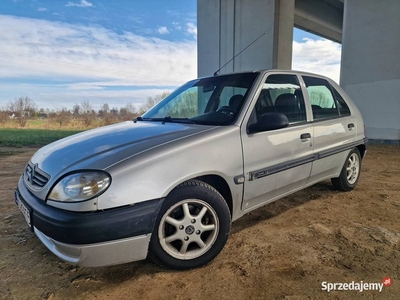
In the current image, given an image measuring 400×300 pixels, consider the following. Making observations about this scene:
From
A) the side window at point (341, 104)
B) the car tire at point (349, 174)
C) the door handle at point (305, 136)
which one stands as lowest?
the car tire at point (349, 174)

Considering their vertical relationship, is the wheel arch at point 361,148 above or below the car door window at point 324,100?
below

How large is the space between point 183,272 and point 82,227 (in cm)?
84

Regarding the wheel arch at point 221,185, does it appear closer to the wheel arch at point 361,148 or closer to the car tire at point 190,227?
the car tire at point 190,227

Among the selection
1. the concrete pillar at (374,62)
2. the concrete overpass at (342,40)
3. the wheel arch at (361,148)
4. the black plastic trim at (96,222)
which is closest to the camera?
the black plastic trim at (96,222)

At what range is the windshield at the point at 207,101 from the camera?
2.50m

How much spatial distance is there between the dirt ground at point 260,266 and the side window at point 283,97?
1174 mm

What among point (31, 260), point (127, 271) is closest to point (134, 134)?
point (127, 271)

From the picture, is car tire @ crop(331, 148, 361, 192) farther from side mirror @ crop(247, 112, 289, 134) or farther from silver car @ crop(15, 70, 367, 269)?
side mirror @ crop(247, 112, 289, 134)

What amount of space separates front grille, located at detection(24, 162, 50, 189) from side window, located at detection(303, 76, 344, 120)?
2.80 metres

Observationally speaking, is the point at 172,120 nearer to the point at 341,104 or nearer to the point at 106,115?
the point at 341,104

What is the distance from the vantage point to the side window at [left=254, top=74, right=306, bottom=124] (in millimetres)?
2674

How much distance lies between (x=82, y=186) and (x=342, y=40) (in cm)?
1017

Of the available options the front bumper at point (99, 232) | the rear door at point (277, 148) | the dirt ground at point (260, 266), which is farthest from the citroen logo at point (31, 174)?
the rear door at point (277, 148)

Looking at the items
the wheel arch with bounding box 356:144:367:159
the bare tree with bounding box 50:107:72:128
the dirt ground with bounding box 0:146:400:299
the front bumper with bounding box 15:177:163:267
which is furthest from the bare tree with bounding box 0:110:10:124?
the wheel arch with bounding box 356:144:367:159
